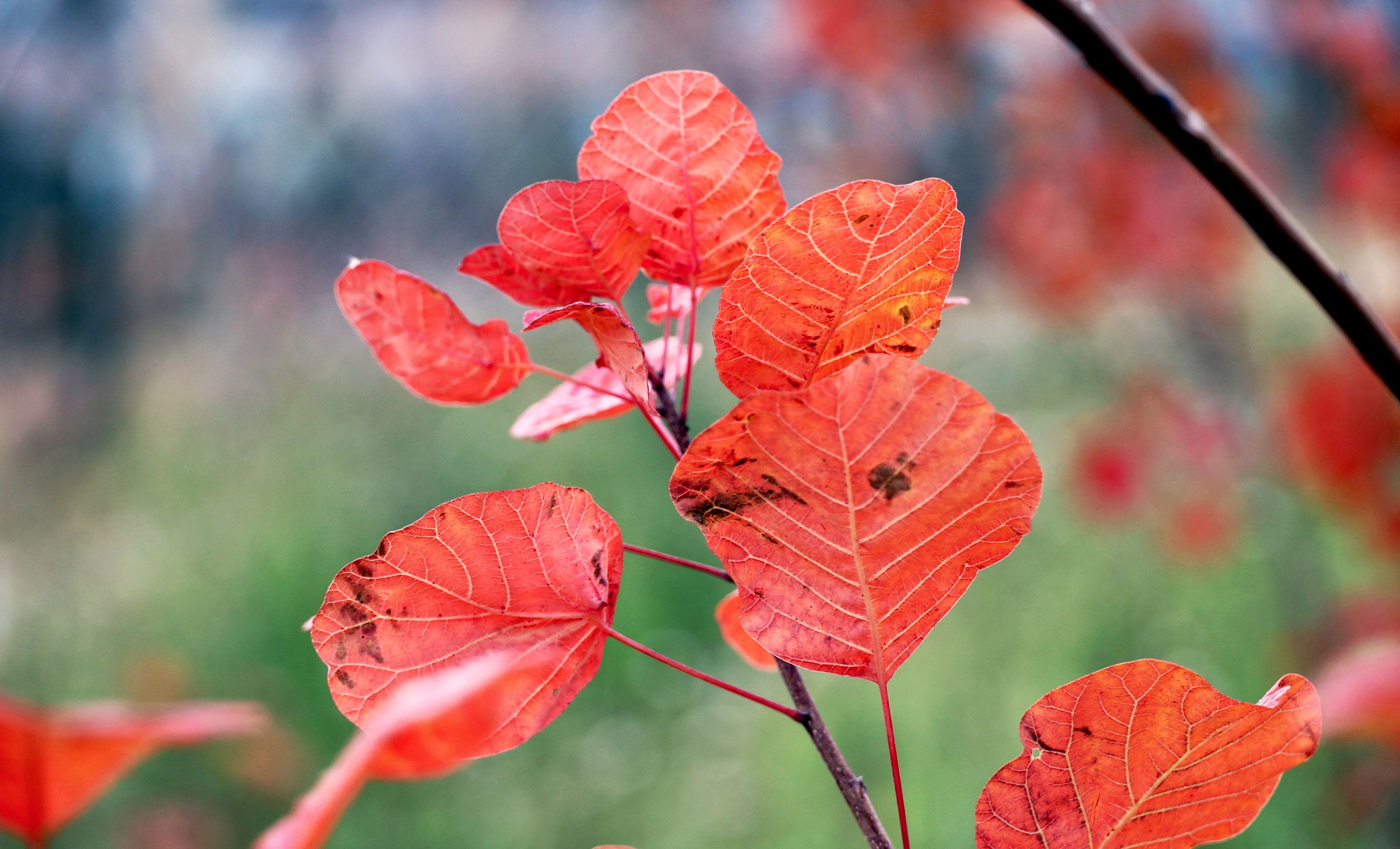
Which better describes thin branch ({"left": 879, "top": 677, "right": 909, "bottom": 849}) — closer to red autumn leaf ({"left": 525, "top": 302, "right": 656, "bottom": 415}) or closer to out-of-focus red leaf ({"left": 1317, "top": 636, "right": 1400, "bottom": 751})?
red autumn leaf ({"left": 525, "top": 302, "right": 656, "bottom": 415})

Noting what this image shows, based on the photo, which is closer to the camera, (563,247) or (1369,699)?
(563,247)

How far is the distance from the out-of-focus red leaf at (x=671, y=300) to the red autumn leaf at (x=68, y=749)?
0.58 ft

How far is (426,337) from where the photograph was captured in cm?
29

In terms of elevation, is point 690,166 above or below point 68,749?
above

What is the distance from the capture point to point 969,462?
211 millimetres

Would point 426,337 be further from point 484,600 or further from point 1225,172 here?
point 1225,172

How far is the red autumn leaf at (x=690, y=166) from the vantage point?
10.4 inches

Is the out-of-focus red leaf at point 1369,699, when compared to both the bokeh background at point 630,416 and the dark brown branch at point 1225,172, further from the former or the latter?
the bokeh background at point 630,416

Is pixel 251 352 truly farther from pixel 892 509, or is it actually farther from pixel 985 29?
pixel 892 509

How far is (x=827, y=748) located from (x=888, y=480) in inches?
3.4

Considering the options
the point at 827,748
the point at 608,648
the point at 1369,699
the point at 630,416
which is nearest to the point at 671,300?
the point at 827,748

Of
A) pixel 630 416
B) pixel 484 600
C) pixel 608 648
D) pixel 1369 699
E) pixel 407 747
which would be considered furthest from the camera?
pixel 630 416

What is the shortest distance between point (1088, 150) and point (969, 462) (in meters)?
1.63

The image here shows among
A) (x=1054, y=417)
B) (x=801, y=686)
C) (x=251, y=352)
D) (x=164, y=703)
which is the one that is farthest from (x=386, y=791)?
(x=1054, y=417)
